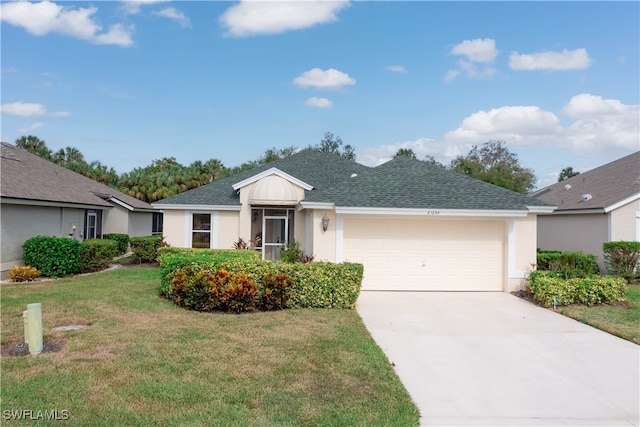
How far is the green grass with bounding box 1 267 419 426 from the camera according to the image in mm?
4762

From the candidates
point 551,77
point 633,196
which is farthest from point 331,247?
point 633,196

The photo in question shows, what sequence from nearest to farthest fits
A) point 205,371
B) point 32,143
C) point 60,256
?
point 205,371 → point 60,256 → point 32,143

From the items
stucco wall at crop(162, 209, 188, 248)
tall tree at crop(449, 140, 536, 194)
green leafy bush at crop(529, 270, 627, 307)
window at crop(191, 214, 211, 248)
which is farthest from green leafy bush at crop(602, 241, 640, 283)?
tall tree at crop(449, 140, 536, 194)

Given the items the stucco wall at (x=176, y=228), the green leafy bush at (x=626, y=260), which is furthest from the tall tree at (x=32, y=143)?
the green leafy bush at (x=626, y=260)

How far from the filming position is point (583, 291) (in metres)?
11.6

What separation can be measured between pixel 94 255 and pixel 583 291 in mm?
18301

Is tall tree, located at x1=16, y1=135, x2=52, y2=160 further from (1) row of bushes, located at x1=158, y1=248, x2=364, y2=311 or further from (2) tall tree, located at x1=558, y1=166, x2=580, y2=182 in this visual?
(2) tall tree, located at x1=558, y1=166, x2=580, y2=182

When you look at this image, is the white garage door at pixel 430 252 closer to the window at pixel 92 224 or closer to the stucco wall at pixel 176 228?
the stucco wall at pixel 176 228

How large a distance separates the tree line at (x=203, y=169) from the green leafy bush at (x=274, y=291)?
78.8 feet

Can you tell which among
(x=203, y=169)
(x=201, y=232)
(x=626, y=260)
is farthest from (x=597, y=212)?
(x=203, y=169)

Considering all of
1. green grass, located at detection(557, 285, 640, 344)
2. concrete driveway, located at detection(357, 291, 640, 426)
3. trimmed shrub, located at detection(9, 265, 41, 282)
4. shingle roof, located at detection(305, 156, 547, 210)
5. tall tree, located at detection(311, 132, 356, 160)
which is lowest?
concrete driveway, located at detection(357, 291, 640, 426)

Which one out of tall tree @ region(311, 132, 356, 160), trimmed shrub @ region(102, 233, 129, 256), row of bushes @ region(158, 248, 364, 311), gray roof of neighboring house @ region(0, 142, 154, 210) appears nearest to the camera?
row of bushes @ region(158, 248, 364, 311)

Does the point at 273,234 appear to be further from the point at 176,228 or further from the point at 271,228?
the point at 176,228

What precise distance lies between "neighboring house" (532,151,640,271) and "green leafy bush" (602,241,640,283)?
171cm
